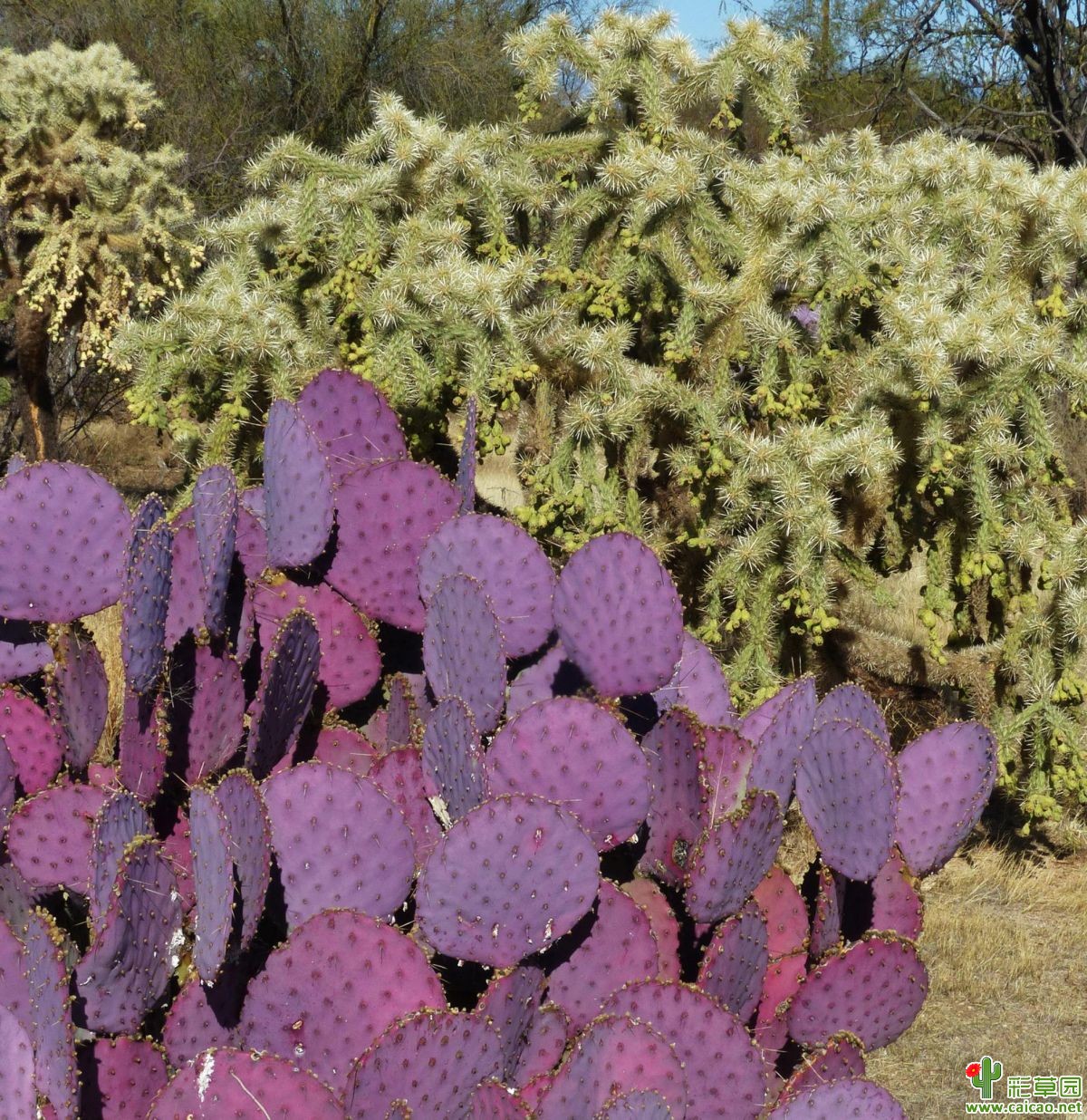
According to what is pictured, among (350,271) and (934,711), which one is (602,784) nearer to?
(350,271)

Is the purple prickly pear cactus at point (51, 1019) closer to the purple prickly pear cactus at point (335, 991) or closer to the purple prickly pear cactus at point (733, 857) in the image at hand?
the purple prickly pear cactus at point (335, 991)

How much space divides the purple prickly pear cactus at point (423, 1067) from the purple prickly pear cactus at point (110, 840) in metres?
0.42

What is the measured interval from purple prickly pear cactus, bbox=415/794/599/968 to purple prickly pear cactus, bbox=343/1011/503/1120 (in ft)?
0.49

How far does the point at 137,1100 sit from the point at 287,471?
108 centimetres

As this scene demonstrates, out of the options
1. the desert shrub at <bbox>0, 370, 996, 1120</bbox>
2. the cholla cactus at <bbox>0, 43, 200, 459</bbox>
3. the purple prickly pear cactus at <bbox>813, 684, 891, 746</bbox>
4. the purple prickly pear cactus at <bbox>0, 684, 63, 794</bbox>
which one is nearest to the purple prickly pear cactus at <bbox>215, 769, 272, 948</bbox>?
the desert shrub at <bbox>0, 370, 996, 1120</bbox>

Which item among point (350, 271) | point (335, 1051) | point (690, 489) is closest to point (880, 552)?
point (690, 489)

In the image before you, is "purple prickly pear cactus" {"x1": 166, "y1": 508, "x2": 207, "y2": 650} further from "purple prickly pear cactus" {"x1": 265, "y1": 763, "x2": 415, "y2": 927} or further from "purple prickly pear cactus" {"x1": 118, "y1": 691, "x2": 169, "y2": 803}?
"purple prickly pear cactus" {"x1": 265, "y1": 763, "x2": 415, "y2": 927}

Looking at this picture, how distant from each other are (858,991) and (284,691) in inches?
41.4

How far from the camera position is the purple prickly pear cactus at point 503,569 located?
2.52m

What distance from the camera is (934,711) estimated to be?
495 cm

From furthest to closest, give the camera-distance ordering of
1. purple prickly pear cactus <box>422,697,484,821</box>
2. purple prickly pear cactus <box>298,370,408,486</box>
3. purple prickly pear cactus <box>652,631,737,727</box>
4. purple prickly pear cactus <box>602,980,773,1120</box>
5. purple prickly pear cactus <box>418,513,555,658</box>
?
purple prickly pear cactus <box>298,370,408,486</box> → purple prickly pear cactus <box>652,631,737,727</box> → purple prickly pear cactus <box>418,513,555,658</box> → purple prickly pear cactus <box>422,697,484,821</box> → purple prickly pear cactus <box>602,980,773,1120</box>

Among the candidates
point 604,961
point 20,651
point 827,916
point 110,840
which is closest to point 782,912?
point 827,916

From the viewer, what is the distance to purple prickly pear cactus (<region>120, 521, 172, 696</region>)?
83.4 inches

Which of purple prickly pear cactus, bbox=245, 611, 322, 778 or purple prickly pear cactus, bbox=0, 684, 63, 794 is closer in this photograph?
purple prickly pear cactus, bbox=245, 611, 322, 778
